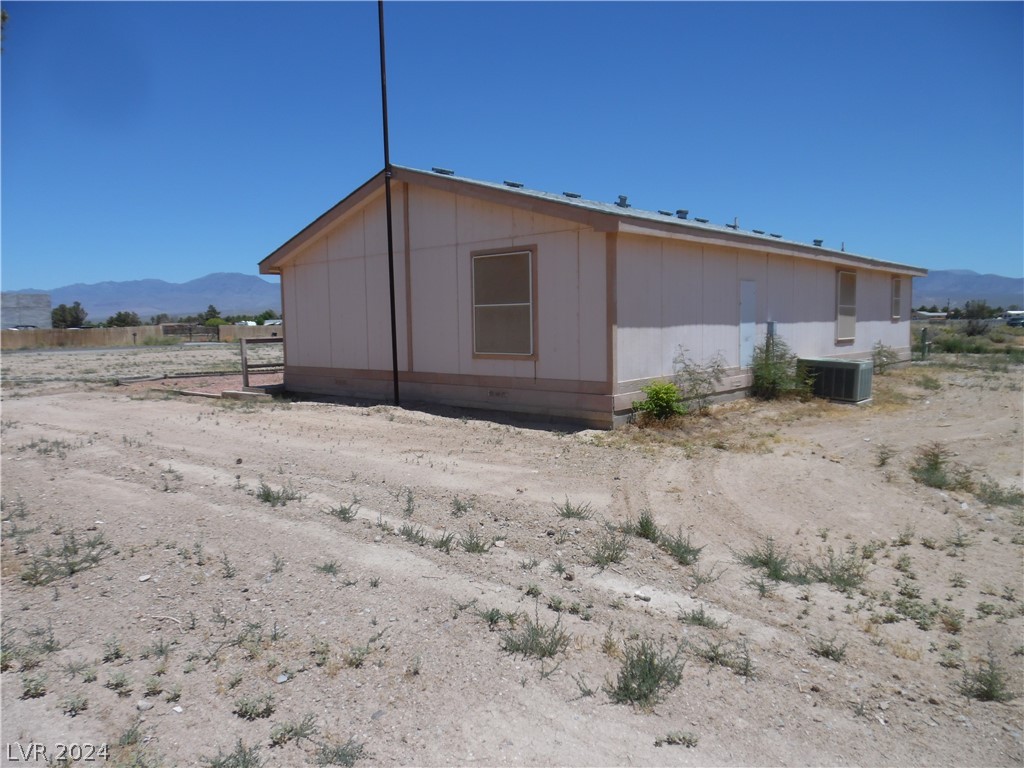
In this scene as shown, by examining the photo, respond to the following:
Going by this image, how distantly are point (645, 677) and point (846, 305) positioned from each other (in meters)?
16.5

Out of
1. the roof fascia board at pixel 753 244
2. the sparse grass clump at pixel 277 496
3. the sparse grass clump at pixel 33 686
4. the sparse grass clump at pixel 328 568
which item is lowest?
the sparse grass clump at pixel 33 686

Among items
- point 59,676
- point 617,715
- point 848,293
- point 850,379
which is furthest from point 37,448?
point 848,293

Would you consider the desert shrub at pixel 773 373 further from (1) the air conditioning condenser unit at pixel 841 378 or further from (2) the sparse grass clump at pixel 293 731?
(2) the sparse grass clump at pixel 293 731

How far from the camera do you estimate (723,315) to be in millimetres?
12836

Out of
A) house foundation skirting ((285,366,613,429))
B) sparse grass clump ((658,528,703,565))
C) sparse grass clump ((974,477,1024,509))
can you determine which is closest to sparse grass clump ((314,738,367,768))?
sparse grass clump ((658,528,703,565))

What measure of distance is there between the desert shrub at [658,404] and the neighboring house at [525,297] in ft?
0.78

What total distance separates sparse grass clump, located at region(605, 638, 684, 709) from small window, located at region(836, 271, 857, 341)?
15.5m

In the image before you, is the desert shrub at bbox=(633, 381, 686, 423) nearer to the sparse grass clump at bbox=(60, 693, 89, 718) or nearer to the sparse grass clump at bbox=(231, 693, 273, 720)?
the sparse grass clump at bbox=(231, 693, 273, 720)

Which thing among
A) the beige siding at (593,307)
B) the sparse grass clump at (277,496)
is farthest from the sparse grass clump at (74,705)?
the beige siding at (593,307)

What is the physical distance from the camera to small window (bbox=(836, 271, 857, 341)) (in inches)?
682

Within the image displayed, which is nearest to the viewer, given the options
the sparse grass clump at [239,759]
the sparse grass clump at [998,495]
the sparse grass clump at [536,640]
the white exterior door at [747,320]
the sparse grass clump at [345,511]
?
the sparse grass clump at [239,759]

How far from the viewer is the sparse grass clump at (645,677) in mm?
3416

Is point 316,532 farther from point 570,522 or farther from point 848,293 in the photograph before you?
point 848,293

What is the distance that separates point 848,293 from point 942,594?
14.5 meters
